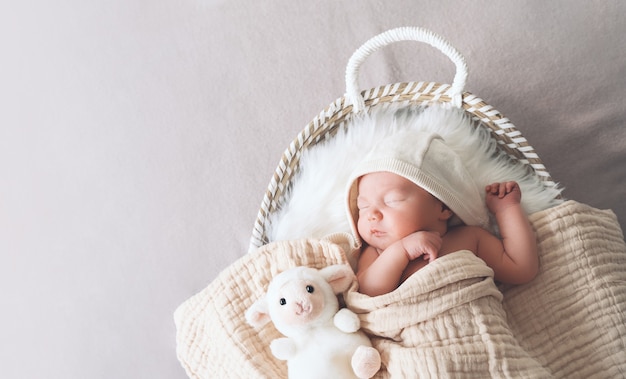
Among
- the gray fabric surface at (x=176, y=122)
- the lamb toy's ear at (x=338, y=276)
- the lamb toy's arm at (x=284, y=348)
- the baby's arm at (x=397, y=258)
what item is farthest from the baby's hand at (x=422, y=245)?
the gray fabric surface at (x=176, y=122)

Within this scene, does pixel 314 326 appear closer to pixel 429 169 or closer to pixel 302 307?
pixel 302 307

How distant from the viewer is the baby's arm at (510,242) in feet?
3.60

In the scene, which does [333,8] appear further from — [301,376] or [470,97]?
[301,376]

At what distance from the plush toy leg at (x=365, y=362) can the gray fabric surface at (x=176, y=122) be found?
608 mm

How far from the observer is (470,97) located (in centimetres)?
124

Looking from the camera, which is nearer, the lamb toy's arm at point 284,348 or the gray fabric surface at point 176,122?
the lamb toy's arm at point 284,348

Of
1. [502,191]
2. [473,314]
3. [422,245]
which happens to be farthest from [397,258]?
[502,191]

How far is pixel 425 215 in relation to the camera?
1.11m

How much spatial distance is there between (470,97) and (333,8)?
24.8 inches

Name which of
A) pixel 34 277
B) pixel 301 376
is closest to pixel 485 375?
pixel 301 376

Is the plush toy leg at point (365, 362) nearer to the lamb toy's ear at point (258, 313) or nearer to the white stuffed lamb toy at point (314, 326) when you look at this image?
the white stuffed lamb toy at point (314, 326)

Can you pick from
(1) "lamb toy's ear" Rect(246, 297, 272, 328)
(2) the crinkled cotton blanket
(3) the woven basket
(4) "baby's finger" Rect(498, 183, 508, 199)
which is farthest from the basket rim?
(2) the crinkled cotton blanket

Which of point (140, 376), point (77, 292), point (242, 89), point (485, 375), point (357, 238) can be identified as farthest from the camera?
point (242, 89)

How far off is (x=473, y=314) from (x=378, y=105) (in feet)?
1.70
